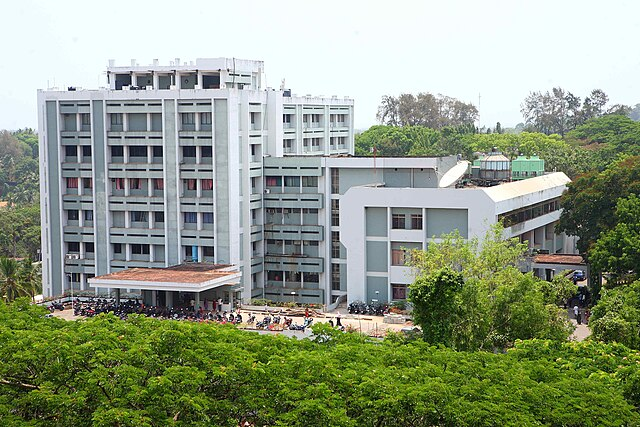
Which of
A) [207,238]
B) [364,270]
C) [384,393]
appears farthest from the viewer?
[207,238]

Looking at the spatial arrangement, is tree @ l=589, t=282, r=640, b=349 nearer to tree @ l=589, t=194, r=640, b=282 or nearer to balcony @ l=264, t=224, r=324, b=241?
tree @ l=589, t=194, r=640, b=282

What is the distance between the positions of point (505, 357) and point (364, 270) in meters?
29.7

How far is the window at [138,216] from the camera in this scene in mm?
69562

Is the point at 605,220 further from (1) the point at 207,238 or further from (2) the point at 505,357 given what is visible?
(2) the point at 505,357

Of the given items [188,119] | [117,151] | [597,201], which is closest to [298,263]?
[188,119]

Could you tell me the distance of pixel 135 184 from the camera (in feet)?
228

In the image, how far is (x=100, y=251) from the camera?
7000 centimetres

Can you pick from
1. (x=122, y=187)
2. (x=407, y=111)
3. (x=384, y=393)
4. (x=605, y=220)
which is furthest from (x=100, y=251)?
(x=407, y=111)

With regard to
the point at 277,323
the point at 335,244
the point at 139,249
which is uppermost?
the point at 335,244

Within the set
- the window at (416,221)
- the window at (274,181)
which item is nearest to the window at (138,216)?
the window at (274,181)

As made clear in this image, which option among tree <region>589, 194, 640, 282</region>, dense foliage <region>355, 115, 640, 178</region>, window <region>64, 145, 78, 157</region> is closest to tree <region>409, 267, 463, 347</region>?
tree <region>589, 194, 640, 282</region>

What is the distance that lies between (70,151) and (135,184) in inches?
210

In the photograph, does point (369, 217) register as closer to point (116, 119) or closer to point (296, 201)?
point (296, 201)

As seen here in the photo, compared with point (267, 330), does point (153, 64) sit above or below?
above
